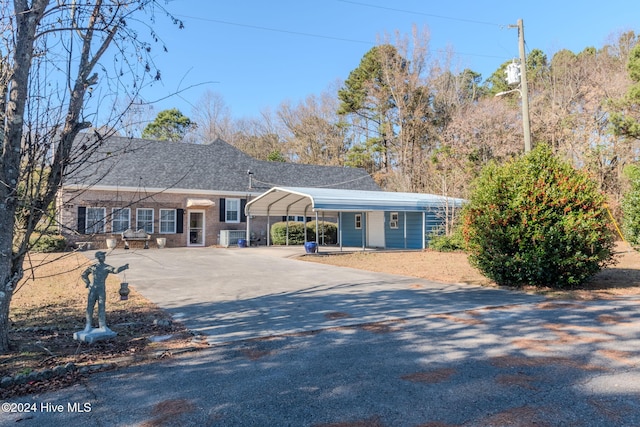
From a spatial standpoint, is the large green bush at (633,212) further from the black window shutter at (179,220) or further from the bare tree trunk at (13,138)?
the black window shutter at (179,220)

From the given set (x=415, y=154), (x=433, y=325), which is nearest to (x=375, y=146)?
(x=415, y=154)

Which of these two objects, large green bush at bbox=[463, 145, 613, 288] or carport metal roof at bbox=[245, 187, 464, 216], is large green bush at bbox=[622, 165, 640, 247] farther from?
carport metal roof at bbox=[245, 187, 464, 216]

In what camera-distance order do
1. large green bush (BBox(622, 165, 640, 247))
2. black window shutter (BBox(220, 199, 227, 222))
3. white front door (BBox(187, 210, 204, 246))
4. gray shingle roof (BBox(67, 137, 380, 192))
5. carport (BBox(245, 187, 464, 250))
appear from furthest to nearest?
black window shutter (BBox(220, 199, 227, 222)), white front door (BBox(187, 210, 204, 246)), gray shingle roof (BBox(67, 137, 380, 192)), carport (BBox(245, 187, 464, 250)), large green bush (BBox(622, 165, 640, 247))

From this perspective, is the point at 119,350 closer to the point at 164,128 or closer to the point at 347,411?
the point at 347,411

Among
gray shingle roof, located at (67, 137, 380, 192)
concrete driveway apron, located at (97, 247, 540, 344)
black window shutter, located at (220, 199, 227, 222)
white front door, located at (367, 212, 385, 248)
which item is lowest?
concrete driveway apron, located at (97, 247, 540, 344)

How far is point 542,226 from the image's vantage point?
325 inches

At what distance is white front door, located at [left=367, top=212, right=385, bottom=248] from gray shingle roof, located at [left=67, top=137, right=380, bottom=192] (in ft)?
20.2

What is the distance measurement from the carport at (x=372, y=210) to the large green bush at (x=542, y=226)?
9236 millimetres

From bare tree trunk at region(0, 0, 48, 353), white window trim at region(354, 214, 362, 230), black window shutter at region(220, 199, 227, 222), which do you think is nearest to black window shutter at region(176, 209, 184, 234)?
black window shutter at region(220, 199, 227, 222)

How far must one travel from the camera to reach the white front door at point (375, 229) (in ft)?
75.7

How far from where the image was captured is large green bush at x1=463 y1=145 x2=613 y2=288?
26.8 ft

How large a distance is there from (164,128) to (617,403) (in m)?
44.2

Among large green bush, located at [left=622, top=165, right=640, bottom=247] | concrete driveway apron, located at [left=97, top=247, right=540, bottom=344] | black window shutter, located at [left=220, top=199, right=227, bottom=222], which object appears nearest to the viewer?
concrete driveway apron, located at [left=97, top=247, right=540, bottom=344]

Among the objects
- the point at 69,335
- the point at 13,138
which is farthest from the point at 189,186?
the point at 13,138
